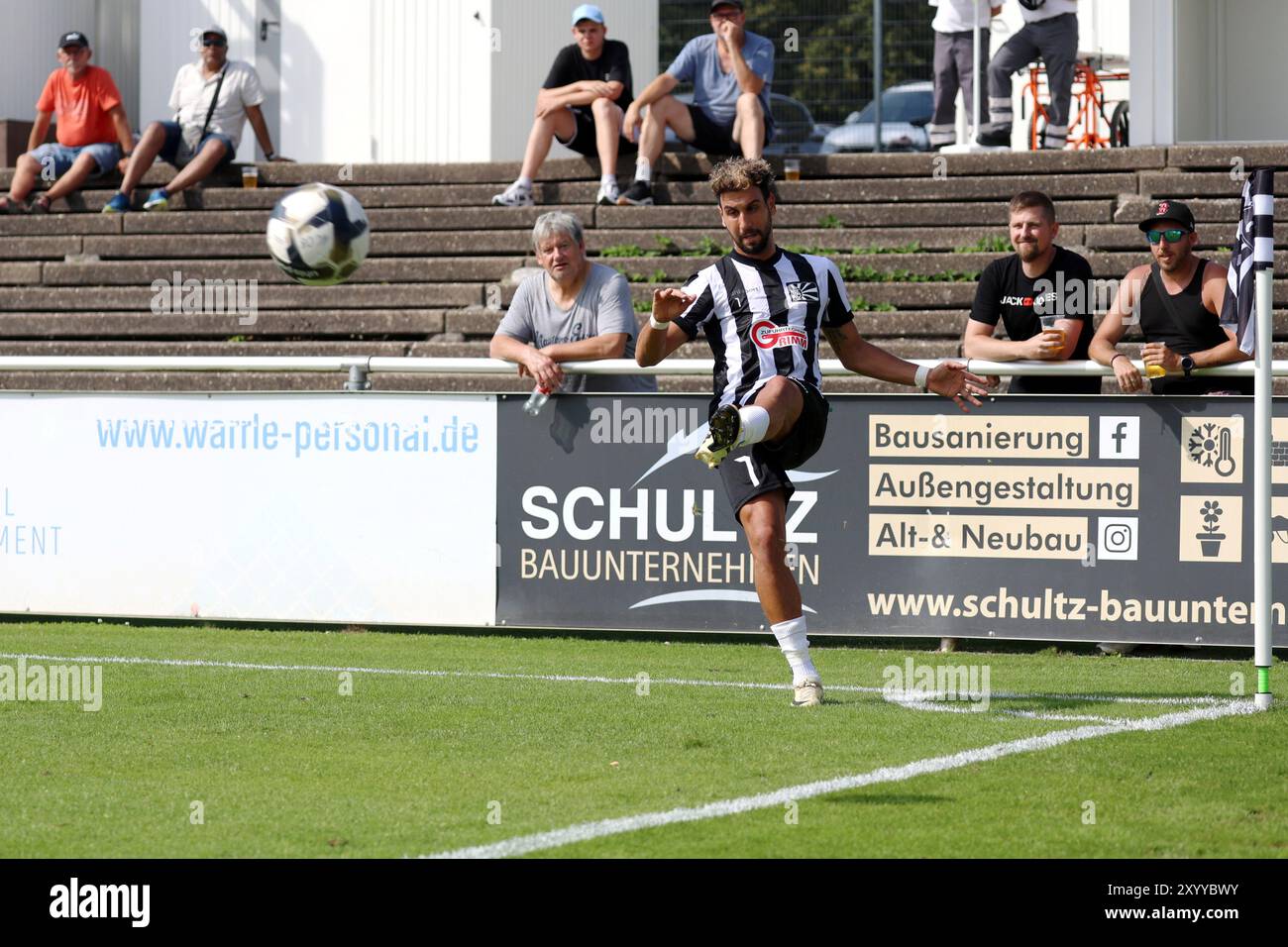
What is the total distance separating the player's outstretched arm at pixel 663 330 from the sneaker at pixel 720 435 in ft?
1.94

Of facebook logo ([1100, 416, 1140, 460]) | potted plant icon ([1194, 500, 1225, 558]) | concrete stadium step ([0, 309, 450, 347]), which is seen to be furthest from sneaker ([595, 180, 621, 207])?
potted plant icon ([1194, 500, 1225, 558])

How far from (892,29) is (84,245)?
1088 cm

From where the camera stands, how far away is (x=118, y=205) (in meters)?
18.4

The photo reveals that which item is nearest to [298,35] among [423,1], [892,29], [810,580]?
[423,1]

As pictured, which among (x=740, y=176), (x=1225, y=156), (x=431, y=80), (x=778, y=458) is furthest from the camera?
A: (x=431, y=80)

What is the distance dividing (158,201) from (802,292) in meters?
11.6

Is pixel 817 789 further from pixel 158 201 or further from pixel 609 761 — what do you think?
pixel 158 201

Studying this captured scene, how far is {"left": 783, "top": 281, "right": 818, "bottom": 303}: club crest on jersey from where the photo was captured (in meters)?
8.26

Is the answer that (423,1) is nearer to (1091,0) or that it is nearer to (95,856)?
(1091,0)

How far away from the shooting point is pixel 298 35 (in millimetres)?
22266

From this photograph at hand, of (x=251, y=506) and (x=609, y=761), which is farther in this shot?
(x=251, y=506)

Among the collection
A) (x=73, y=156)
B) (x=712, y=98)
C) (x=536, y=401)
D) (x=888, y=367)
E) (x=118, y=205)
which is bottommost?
(x=536, y=401)

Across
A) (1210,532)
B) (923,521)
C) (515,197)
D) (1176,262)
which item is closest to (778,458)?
Answer: (923,521)

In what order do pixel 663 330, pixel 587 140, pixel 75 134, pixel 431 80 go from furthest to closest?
1. pixel 431 80
2. pixel 75 134
3. pixel 587 140
4. pixel 663 330
